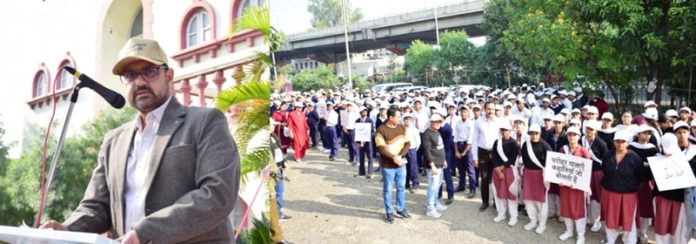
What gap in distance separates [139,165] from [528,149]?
80.7 inches

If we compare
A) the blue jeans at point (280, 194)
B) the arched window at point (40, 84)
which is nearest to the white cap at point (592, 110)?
the blue jeans at point (280, 194)

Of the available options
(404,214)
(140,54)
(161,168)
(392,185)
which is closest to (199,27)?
(140,54)

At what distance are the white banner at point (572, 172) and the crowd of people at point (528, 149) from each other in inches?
1.3

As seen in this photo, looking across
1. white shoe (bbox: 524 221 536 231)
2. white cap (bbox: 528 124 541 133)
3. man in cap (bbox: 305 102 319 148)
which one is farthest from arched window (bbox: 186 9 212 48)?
white cap (bbox: 528 124 541 133)

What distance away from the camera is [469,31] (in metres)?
1.60

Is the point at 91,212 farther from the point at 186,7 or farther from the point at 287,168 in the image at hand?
the point at 287,168

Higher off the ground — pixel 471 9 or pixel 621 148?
pixel 471 9

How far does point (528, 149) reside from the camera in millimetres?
2523

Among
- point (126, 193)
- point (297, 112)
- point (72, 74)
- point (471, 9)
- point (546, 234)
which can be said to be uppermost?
point (471, 9)

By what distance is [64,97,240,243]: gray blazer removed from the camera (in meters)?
0.97

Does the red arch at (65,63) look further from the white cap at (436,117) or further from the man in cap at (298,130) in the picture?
the white cap at (436,117)

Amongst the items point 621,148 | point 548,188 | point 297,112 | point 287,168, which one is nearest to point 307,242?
point 287,168

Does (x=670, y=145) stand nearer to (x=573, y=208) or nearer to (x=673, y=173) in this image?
(x=673, y=173)

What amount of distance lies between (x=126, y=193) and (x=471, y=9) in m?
1.21
